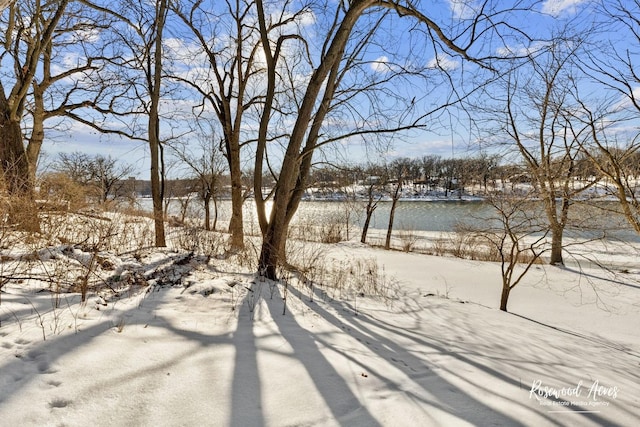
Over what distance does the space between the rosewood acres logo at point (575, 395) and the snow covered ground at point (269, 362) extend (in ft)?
0.05

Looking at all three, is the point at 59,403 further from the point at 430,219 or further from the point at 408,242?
the point at 430,219

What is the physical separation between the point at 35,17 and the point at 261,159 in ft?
23.0

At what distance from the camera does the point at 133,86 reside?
9.33 metres

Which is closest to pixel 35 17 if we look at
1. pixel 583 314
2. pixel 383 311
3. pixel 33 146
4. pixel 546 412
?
pixel 33 146

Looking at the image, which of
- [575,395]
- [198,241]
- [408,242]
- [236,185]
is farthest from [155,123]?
[408,242]

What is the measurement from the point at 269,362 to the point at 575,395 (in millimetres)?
2198

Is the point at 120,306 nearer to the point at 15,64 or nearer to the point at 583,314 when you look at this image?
the point at 583,314

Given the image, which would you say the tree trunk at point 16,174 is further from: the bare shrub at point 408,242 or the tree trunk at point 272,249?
the bare shrub at point 408,242

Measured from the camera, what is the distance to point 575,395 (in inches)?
89.4

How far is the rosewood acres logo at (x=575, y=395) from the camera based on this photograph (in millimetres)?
2092

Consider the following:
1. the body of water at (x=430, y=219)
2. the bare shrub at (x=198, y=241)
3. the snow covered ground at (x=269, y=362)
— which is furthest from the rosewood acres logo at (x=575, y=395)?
the bare shrub at (x=198, y=241)

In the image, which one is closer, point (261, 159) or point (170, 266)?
point (170, 266)

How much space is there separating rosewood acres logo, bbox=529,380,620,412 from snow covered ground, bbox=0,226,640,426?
0.05 feet

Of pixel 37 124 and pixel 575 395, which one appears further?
pixel 37 124
